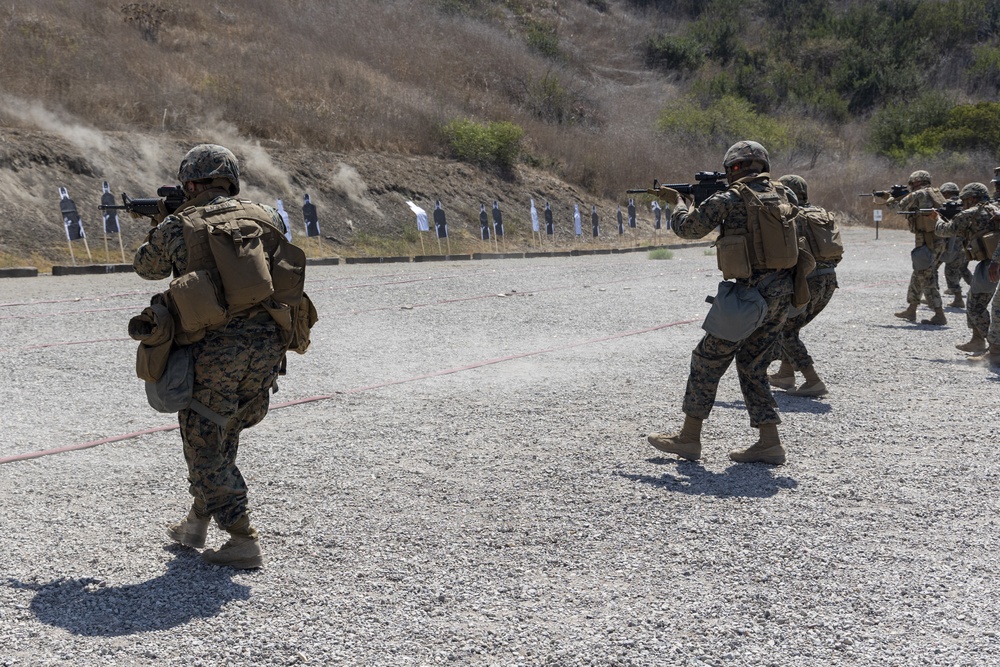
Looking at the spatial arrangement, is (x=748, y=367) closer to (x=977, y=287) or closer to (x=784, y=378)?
(x=784, y=378)

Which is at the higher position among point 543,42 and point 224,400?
point 543,42

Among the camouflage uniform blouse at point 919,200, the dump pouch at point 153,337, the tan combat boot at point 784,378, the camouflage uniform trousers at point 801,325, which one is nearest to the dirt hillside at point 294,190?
the camouflage uniform blouse at point 919,200

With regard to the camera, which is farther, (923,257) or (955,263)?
(955,263)

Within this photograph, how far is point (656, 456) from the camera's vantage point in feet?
18.5

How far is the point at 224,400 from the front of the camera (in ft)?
12.5

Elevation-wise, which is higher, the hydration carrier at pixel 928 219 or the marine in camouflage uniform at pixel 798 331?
the hydration carrier at pixel 928 219

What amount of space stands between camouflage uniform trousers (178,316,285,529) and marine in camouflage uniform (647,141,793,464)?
255 cm

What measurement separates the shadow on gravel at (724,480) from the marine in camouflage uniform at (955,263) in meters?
7.21

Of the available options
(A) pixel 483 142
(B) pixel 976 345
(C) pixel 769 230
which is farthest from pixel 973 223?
(A) pixel 483 142

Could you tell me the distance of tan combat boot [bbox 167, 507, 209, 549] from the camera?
399 cm

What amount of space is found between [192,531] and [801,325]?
5.21m

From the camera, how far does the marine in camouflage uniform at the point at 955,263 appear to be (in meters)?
11.5

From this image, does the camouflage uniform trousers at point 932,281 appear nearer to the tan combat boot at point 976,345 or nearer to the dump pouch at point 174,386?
the tan combat boot at point 976,345

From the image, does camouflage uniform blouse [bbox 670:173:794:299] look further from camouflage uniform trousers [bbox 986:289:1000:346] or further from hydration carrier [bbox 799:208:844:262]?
camouflage uniform trousers [bbox 986:289:1000:346]
